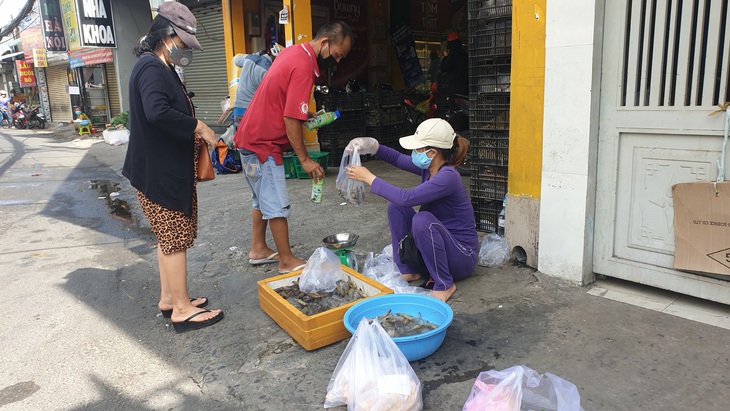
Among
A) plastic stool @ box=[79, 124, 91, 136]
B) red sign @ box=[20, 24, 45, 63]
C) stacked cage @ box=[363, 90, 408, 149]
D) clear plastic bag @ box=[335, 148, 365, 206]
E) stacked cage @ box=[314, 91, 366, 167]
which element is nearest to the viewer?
clear plastic bag @ box=[335, 148, 365, 206]

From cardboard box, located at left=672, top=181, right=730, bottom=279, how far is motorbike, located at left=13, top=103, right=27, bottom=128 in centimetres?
2777

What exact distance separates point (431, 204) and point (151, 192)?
5.89ft

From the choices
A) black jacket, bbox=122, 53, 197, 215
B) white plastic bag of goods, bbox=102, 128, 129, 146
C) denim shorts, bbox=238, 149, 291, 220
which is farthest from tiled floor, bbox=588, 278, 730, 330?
white plastic bag of goods, bbox=102, 128, 129, 146

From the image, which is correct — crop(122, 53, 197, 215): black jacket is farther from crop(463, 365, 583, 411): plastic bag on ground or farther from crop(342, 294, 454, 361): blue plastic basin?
crop(463, 365, 583, 411): plastic bag on ground

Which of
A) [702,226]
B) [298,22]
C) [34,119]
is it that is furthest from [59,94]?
[702,226]

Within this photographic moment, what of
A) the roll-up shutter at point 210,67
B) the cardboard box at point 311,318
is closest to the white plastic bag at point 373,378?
the cardboard box at point 311,318

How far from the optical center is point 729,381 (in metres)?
2.38

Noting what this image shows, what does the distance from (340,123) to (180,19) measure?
5.38m

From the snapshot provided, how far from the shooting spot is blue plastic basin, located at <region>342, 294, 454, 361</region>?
2564 millimetres

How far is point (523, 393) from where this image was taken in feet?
6.95

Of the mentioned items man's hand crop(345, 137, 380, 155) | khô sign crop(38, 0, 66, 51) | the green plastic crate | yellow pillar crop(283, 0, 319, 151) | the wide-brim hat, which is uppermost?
khô sign crop(38, 0, 66, 51)

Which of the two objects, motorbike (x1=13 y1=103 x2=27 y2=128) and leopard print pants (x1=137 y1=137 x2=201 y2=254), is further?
motorbike (x1=13 y1=103 x2=27 y2=128)

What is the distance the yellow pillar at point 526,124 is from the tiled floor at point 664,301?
538 millimetres

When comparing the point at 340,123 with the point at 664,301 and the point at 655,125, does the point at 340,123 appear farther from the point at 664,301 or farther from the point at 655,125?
the point at 664,301
